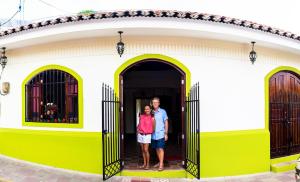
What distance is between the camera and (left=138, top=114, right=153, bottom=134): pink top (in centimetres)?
648

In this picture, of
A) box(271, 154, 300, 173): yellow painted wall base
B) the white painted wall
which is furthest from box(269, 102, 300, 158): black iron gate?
the white painted wall

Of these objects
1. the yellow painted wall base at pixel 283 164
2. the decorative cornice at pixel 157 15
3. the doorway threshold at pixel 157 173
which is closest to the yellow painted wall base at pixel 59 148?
the doorway threshold at pixel 157 173

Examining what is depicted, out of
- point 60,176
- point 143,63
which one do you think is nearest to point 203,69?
point 143,63

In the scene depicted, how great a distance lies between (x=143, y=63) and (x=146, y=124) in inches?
70.4

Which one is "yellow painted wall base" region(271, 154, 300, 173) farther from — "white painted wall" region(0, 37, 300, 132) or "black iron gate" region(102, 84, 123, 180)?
"black iron gate" region(102, 84, 123, 180)

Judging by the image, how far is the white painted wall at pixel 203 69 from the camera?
6703mm

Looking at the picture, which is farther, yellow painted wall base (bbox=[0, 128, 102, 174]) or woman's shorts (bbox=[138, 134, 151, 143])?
yellow painted wall base (bbox=[0, 128, 102, 174])

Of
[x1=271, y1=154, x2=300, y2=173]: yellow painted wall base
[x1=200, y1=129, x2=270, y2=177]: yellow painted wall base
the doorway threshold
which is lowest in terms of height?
[x1=271, y1=154, x2=300, y2=173]: yellow painted wall base

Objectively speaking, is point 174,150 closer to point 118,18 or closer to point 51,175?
point 51,175

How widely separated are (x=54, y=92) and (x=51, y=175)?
2.33 m

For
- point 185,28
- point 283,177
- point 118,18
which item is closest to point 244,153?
point 283,177

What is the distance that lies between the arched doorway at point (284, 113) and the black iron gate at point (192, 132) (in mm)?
2823

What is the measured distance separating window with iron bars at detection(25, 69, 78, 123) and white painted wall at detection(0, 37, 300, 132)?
40 centimetres

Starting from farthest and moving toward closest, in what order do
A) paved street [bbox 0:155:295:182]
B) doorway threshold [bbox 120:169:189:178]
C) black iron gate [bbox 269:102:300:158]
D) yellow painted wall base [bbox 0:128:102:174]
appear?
black iron gate [bbox 269:102:300:158] → yellow painted wall base [bbox 0:128:102:174] → doorway threshold [bbox 120:169:189:178] → paved street [bbox 0:155:295:182]
